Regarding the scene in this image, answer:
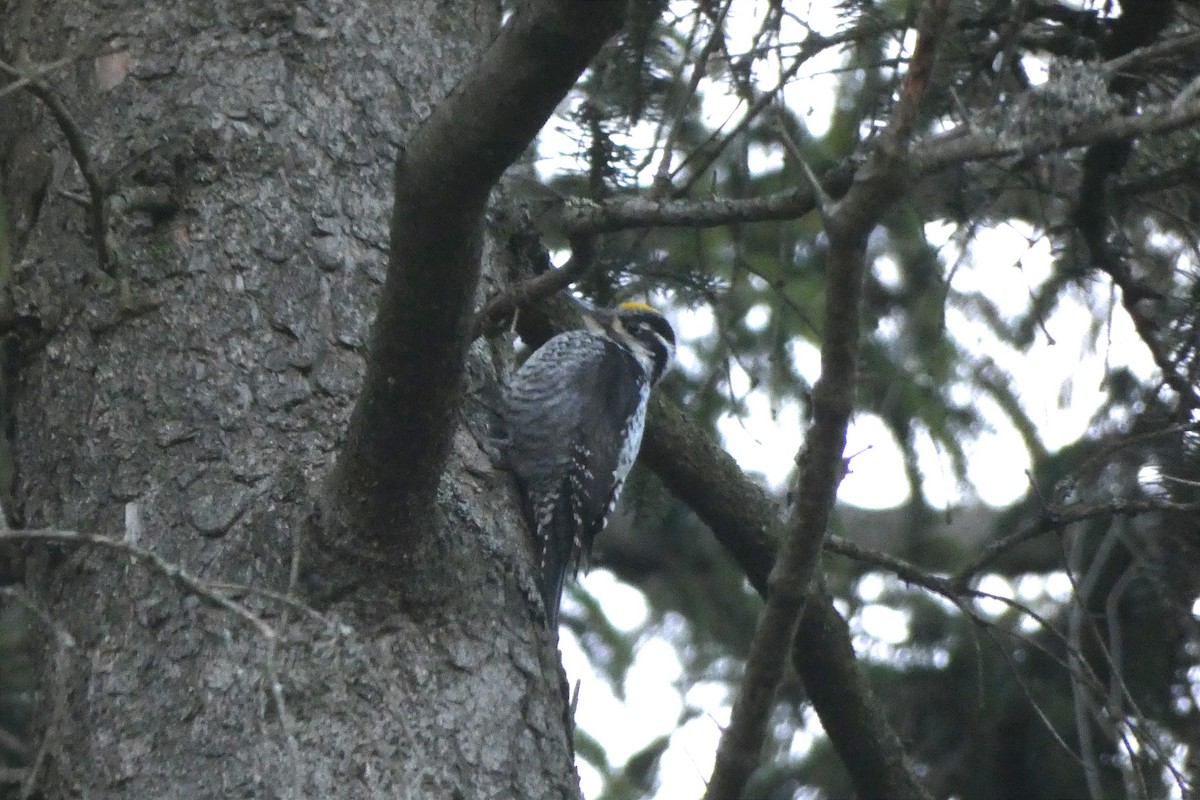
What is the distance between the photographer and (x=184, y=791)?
227 cm

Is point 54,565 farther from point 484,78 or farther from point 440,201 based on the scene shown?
point 484,78

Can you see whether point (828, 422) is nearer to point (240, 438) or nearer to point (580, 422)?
point (240, 438)

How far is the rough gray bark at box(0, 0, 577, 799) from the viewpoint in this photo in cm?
236

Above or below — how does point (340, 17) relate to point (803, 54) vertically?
below

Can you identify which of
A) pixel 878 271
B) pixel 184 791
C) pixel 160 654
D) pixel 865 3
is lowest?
pixel 184 791

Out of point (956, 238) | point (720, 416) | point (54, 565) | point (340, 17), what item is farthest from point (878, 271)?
point (54, 565)

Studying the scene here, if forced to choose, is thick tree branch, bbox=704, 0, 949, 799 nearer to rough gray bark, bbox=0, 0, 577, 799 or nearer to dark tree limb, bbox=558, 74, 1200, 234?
dark tree limb, bbox=558, 74, 1200, 234

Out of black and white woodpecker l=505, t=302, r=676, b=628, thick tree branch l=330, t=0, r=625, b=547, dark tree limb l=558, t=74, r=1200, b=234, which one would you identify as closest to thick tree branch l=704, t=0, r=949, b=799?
dark tree limb l=558, t=74, r=1200, b=234

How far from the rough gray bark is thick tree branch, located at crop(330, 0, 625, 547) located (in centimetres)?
12

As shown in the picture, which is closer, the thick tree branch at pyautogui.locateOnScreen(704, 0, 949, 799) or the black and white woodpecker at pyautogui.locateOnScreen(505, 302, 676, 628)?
the thick tree branch at pyautogui.locateOnScreen(704, 0, 949, 799)

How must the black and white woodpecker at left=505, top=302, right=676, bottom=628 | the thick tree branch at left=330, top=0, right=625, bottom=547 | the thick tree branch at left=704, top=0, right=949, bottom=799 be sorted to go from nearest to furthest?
the thick tree branch at left=704, top=0, right=949, bottom=799, the thick tree branch at left=330, top=0, right=625, bottom=547, the black and white woodpecker at left=505, top=302, right=676, bottom=628

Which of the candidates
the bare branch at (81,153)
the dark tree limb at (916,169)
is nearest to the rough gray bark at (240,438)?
the bare branch at (81,153)

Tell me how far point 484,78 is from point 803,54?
168 cm

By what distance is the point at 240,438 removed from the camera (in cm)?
263
